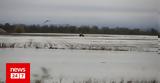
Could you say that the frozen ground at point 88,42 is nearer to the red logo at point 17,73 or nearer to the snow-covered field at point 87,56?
the snow-covered field at point 87,56

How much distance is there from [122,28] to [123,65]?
0.35 metres

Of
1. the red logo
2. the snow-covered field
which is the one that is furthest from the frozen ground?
the red logo

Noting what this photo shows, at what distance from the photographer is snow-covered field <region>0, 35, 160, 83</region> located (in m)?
2.81

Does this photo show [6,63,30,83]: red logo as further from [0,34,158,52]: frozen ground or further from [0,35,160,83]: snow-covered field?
[0,34,158,52]: frozen ground

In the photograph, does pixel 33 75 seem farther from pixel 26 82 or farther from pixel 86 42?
pixel 86 42

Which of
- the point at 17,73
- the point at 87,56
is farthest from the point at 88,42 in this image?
the point at 17,73

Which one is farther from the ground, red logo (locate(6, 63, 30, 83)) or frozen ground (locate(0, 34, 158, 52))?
frozen ground (locate(0, 34, 158, 52))

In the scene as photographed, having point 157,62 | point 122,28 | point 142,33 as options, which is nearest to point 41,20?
point 122,28

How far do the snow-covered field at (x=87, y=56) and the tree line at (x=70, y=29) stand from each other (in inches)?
2.2

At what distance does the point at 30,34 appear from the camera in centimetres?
279

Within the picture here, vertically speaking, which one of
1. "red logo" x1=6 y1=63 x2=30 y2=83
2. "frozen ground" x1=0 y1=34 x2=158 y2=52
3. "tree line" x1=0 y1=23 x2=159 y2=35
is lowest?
"red logo" x1=6 y1=63 x2=30 y2=83

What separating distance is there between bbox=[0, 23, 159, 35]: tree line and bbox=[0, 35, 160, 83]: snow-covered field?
0.06 meters

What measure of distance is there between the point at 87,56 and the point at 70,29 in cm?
30

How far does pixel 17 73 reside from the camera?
2715 mm
